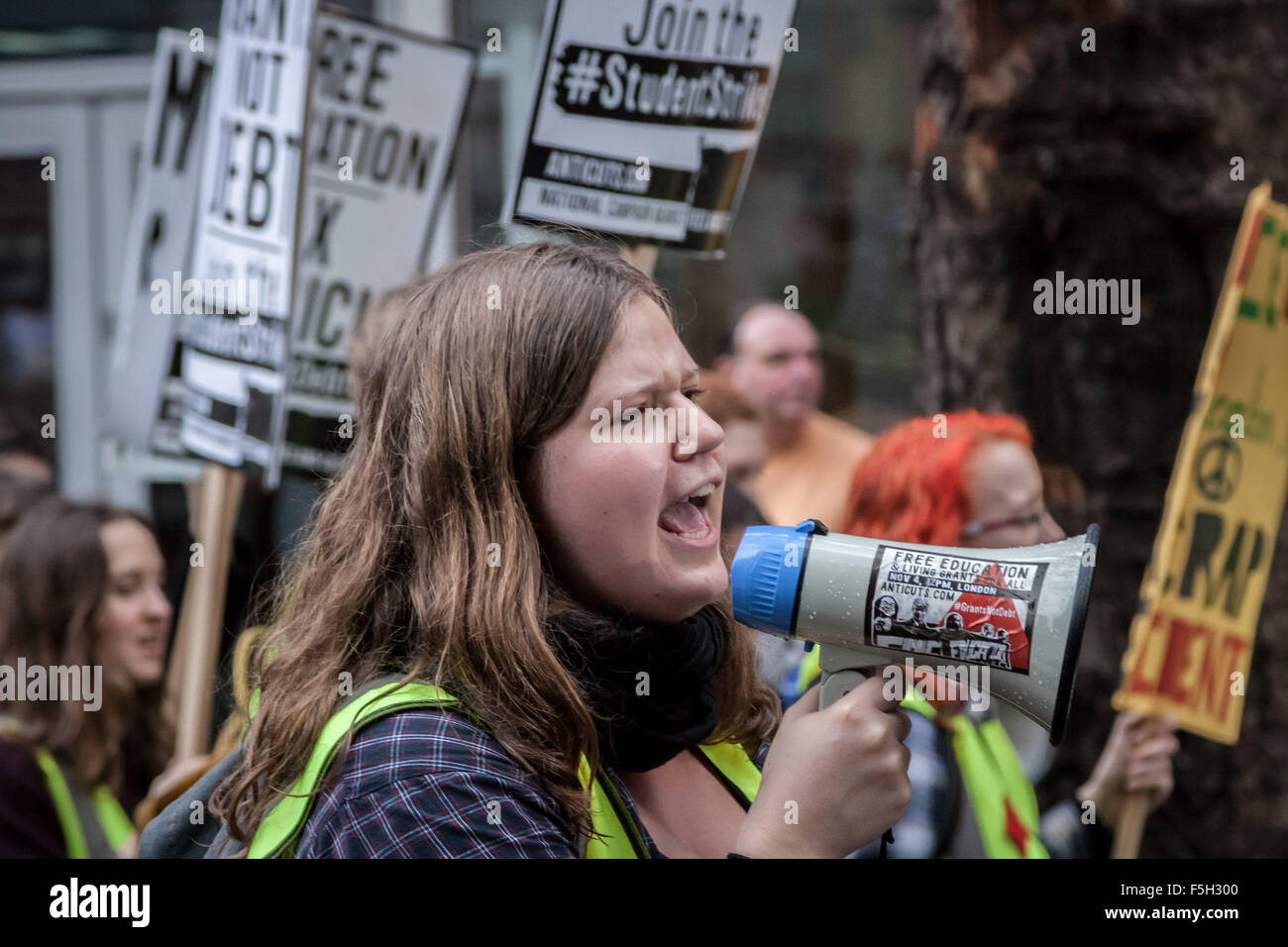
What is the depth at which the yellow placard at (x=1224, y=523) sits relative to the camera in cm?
297

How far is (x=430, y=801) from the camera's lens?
4.40 feet

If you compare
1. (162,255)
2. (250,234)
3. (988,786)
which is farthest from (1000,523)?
(162,255)

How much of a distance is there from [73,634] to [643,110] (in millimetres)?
1850

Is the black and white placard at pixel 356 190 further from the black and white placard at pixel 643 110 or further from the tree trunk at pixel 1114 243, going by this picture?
the tree trunk at pixel 1114 243

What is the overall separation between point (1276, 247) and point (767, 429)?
201 centimetres

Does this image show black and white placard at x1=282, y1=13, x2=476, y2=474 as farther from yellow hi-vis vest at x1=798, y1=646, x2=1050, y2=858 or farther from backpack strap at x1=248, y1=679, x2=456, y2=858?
backpack strap at x1=248, y1=679, x2=456, y2=858

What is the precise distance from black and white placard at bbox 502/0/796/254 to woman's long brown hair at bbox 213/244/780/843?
123cm

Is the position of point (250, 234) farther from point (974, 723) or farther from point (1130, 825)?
point (1130, 825)

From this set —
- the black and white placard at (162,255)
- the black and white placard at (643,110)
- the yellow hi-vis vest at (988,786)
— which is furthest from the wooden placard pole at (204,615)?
the yellow hi-vis vest at (988,786)

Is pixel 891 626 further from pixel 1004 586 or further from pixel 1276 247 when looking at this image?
pixel 1276 247

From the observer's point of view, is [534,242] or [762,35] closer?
[534,242]

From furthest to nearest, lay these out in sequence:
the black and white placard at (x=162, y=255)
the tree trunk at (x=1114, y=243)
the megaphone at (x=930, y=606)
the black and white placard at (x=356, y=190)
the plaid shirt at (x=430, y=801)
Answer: the black and white placard at (x=162, y=255), the tree trunk at (x=1114, y=243), the black and white placard at (x=356, y=190), the megaphone at (x=930, y=606), the plaid shirt at (x=430, y=801)

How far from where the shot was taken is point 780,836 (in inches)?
55.7
